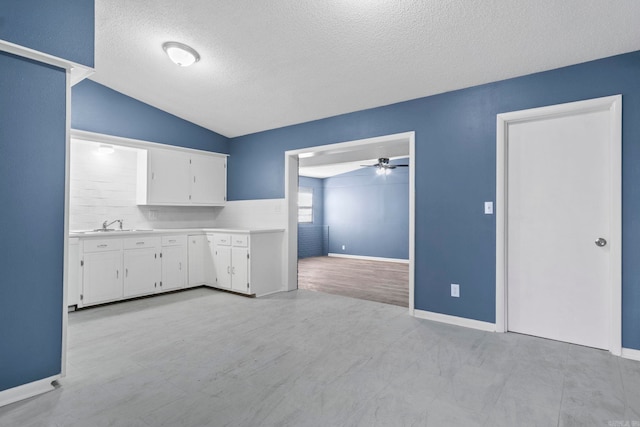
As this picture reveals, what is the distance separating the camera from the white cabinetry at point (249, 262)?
454 centimetres

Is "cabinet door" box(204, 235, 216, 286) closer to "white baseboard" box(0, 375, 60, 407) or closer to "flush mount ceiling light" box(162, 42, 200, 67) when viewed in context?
"flush mount ceiling light" box(162, 42, 200, 67)

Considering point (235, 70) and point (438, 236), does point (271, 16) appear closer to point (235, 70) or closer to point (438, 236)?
point (235, 70)

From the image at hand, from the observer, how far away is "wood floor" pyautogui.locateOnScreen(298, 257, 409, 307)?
15.8 feet

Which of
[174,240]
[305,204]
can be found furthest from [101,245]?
[305,204]

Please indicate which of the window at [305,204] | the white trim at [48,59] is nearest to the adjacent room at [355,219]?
the window at [305,204]

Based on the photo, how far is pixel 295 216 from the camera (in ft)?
16.8

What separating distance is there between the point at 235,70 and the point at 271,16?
41.0 inches

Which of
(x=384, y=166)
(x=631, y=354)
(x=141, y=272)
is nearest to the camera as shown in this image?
(x=631, y=354)

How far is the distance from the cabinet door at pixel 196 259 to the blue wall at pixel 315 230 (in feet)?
14.1

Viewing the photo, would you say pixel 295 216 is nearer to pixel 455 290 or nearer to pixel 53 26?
pixel 455 290

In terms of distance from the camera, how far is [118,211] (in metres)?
4.72

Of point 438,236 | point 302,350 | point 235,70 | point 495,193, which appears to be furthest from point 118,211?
point 495,193

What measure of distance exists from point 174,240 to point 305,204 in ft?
17.1

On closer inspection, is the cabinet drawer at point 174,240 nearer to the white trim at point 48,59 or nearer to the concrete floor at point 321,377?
the concrete floor at point 321,377
